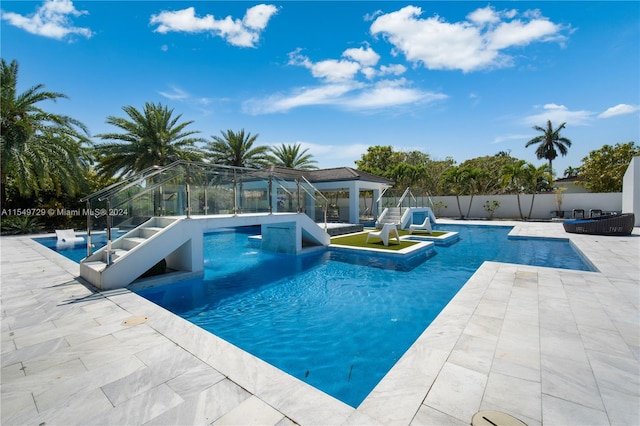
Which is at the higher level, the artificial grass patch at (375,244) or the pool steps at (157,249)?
the pool steps at (157,249)

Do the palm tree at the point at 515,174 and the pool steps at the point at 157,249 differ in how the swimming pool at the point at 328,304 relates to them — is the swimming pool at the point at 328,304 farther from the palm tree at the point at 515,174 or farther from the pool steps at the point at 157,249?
the palm tree at the point at 515,174

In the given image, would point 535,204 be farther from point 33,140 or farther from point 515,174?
point 33,140

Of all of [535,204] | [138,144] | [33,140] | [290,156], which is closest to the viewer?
[33,140]

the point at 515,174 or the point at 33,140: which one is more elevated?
the point at 33,140

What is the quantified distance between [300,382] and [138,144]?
21530mm

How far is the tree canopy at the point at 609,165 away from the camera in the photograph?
25.6 metres

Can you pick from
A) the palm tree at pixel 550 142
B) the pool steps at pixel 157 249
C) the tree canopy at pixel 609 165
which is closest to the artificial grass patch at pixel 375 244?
the pool steps at pixel 157 249

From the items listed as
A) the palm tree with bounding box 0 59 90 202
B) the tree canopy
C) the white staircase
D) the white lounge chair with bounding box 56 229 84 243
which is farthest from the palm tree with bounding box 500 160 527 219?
the palm tree with bounding box 0 59 90 202

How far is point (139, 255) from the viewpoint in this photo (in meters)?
7.00

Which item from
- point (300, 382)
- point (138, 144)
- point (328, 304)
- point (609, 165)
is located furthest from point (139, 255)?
point (609, 165)

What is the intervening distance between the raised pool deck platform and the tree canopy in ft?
93.2

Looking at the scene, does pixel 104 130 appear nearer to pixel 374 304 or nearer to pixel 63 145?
pixel 63 145

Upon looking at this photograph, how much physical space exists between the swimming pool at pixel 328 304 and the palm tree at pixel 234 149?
14.7 m

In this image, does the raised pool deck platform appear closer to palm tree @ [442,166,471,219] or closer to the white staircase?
the white staircase
